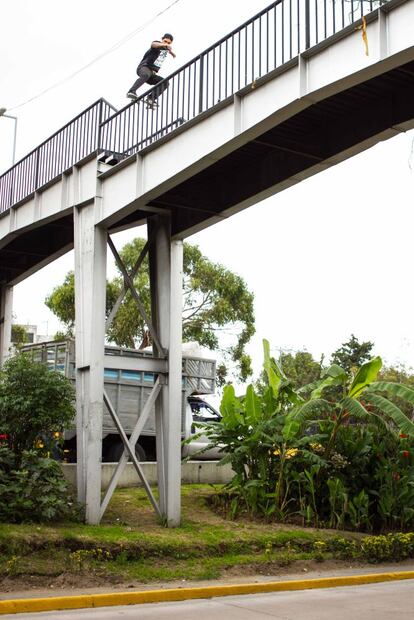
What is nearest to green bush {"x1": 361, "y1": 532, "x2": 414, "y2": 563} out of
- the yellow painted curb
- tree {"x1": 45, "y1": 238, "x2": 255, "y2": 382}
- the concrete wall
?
the yellow painted curb

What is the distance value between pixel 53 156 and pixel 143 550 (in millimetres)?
8321

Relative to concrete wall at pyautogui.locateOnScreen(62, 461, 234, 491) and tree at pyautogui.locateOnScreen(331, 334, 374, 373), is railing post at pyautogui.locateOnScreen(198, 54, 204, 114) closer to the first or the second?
concrete wall at pyautogui.locateOnScreen(62, 461, 234, 491)

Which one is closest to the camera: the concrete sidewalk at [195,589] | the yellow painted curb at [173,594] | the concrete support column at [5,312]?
the yellow painted curb at [173,594]

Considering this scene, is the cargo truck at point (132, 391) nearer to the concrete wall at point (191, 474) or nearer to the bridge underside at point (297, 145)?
the concrete wall at point (191, 474)

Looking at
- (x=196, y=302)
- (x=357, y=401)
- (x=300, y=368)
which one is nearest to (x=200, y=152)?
(x=357, y=401)

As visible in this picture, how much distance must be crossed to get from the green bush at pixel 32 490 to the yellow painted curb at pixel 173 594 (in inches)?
92.5

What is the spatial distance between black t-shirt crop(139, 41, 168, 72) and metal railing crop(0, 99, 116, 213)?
3.38 ft

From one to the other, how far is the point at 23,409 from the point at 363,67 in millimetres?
7033

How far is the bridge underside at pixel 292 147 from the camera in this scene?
10.5 meters

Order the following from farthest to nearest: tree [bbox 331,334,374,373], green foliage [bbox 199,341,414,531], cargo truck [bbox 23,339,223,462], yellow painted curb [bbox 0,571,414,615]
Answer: tree [bbox 331,334,374,373], cargo truck [bbox 23,339,223,462], green foliage [bbox 199,341,414,531], yellow painted curb [bbox 0,571,414,615]

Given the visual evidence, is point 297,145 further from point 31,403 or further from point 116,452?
point 116,452

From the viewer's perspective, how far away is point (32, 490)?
11.0m

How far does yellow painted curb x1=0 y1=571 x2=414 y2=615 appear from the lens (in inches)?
327

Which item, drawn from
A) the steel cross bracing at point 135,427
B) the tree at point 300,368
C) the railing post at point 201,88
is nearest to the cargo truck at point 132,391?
the steel cross bracing at point 135,427
